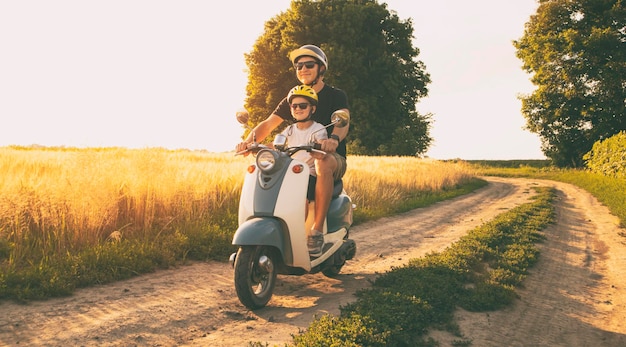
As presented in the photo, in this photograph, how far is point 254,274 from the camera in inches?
183

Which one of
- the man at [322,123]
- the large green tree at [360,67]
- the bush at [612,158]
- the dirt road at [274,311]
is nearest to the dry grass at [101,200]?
the dirt road at [274,311]

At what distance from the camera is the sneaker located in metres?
5.04

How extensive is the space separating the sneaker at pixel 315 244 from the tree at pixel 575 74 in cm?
3323

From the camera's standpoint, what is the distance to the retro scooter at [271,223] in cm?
445

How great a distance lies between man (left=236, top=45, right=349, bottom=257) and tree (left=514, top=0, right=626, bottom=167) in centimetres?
3231

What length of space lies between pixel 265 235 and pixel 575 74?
117ft

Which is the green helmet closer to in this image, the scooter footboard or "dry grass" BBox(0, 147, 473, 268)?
the scooter footboard

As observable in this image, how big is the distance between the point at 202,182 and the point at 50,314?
15.7 ft

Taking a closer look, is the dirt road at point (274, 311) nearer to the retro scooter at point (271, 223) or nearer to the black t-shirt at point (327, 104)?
the retro scooter at point (271, 223)

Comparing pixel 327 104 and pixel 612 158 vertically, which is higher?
pixel 327 104

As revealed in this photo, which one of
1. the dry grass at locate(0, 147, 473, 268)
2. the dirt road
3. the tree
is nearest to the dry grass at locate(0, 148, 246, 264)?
the dry grass at locate(0, 147, 473, 268)

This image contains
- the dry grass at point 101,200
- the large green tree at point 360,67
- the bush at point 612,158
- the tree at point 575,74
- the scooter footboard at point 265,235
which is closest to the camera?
the scooter footboard at point 265,235

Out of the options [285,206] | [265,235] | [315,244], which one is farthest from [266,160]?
[315,244]

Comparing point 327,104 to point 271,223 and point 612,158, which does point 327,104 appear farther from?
point 612,158
